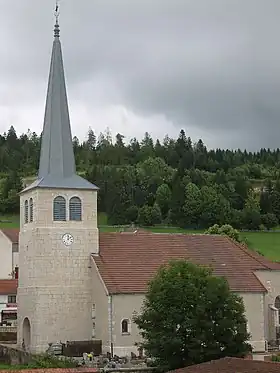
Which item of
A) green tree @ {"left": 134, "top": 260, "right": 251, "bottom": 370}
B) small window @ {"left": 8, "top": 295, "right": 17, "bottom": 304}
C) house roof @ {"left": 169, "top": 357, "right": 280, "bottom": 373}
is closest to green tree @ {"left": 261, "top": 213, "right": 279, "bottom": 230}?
small window @ {"left": 8, "top": 295, "right": 17, "bottom": 304}

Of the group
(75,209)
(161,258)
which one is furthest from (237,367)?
(75,209)

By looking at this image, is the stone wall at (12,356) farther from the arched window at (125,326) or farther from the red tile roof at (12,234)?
the red tile roof at (12,234)

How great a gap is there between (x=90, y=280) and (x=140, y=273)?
370cm

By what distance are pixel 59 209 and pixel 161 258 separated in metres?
8.66

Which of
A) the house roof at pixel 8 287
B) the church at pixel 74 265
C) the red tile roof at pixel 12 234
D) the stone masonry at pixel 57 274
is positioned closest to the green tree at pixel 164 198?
the red tile roof at pixel 12 234

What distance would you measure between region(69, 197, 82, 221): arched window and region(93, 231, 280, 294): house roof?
9.63 feet

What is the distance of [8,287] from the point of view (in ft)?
267

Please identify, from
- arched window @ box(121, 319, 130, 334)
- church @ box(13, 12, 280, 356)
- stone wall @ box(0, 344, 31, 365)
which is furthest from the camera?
church @ box(13, 12, 280, 356)

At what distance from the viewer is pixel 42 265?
187 feet

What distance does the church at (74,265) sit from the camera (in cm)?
5619

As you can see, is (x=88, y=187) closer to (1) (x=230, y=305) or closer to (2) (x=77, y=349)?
(2) (x=77, y=349)

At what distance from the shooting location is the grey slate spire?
5822 cm

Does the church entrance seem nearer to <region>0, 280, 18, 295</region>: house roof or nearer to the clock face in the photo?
the clock face

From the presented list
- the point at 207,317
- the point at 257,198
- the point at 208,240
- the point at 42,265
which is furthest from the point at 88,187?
the point at 257,198
